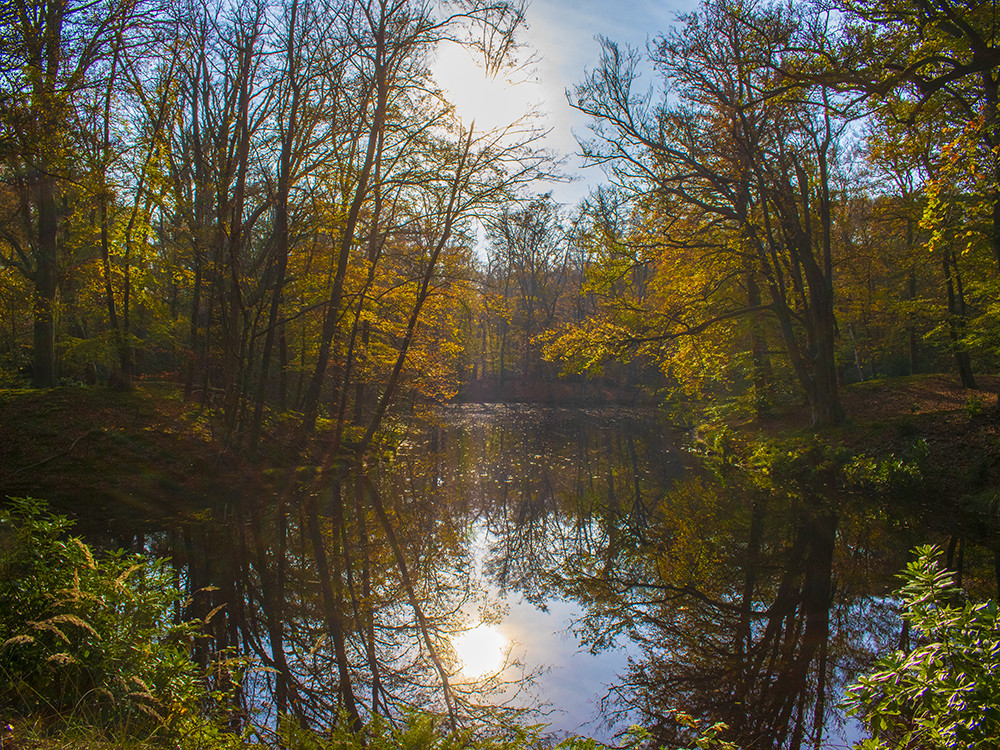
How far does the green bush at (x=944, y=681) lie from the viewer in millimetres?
2500

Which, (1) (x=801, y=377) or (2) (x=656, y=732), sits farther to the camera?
(1) (x=801, y=377)

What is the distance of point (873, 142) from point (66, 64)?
1285 cm

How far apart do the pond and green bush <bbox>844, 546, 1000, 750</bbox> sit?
143 cm

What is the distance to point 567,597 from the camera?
7406 millimetres

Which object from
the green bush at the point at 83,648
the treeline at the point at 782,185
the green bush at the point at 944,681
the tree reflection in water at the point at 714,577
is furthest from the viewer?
the treeline at the point at 782,185

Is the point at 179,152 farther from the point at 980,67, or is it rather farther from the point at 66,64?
the point at 980,67

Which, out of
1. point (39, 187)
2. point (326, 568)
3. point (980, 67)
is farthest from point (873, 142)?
point (39, 187)

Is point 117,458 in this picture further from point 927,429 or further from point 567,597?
point 927,429

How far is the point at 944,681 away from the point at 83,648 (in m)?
4.63

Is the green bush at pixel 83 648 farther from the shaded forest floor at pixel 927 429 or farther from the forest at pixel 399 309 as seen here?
the shaded forest floor at pixel 927 429

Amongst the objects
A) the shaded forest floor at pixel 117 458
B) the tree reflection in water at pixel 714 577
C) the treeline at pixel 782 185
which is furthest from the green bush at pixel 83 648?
the treeline at pixel 782 185

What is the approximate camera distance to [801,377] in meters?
14.2

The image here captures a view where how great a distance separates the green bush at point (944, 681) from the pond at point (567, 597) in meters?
1.43

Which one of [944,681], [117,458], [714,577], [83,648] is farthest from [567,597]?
[117,458]
